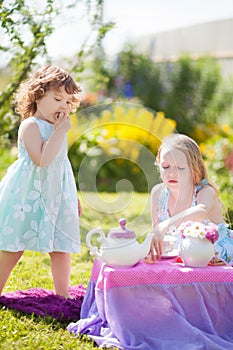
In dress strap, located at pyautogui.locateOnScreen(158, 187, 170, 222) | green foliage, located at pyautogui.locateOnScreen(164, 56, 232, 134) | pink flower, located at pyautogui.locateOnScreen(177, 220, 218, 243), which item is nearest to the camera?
pink flower, located at pyautogui.locateOnScreen(177, 220, 218, 243)

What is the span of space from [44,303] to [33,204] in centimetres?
52

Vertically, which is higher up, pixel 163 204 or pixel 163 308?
pixel 163 204

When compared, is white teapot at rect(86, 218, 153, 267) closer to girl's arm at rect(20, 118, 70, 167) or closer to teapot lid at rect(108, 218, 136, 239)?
teapot lid at rect(108, 218, 136, 239)

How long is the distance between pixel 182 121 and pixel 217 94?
71 cm

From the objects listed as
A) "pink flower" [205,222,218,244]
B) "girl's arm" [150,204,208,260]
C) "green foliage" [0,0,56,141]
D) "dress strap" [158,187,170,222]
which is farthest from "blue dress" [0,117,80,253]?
"green foliage" [0,0,56,141]

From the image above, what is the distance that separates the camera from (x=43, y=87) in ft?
11.3

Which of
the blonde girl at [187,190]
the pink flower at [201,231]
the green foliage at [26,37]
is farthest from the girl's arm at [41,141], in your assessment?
the green foliage at [26,37]

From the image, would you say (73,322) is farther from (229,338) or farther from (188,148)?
(188,148)

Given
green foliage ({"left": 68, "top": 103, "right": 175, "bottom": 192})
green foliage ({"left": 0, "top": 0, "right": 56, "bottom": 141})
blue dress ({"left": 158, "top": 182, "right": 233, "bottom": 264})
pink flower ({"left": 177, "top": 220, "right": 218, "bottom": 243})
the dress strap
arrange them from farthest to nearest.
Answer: green foliage ({"left": 0, "top": 0, "right": 56, "bottom": 141})
the dress strap
green foliage ({"left": 68, "top": 103, "right": 175, "bottom": 192})
blue dress ({"left": 158, "top": 182, "right": 233, "bottom": 264})
pink flower ({"left": 177, "top": 220, "right": 218, "bottom": 243})

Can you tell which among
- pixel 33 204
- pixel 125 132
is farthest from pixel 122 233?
pixel 125 132

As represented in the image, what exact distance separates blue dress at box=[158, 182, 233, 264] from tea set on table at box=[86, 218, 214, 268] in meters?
0.15

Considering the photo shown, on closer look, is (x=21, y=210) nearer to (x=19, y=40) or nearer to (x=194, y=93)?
(x=19, y=40)

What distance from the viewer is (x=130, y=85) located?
10562 millimetres

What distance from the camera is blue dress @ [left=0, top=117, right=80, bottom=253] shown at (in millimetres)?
3404
